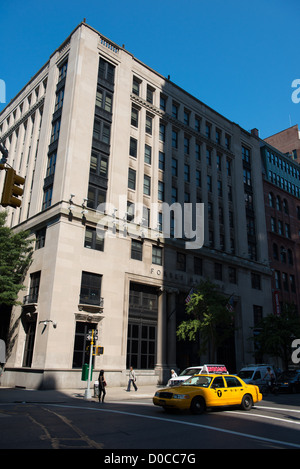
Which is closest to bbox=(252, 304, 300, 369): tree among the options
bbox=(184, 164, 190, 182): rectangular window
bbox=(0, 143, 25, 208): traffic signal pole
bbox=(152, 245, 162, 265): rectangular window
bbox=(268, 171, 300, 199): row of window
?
bbox=(152, 245, 162, 265): rectangular window

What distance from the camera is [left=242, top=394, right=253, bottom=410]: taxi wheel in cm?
1597

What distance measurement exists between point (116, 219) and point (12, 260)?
10.1 meters

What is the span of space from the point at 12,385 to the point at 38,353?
15.4ft

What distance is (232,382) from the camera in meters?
16.0

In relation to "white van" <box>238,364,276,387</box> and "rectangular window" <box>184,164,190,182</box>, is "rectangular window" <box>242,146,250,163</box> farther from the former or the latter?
"white van" <box>238,364,276,387</box>

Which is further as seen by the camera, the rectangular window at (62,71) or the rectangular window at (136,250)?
the rectangular window at (62,71)

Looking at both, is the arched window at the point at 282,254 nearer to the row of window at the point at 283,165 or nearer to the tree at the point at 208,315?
the row of window at the point at 283,165

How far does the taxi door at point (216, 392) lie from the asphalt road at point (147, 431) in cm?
52

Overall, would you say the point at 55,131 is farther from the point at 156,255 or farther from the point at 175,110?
the point at 175,110

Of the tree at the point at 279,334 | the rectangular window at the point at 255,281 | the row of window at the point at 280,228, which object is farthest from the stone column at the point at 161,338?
the row of window at the point at 280,228

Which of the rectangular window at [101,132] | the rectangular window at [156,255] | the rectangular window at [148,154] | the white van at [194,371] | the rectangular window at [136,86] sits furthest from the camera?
the rectangular window at [136,86]

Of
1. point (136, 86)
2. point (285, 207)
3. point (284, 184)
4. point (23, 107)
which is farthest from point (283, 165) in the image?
point (23, 107)

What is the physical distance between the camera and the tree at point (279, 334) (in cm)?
3528

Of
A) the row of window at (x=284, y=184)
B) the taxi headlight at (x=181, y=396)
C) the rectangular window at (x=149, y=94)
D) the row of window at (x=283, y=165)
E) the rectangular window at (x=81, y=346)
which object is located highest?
the row of window at (x=283, y=165)
